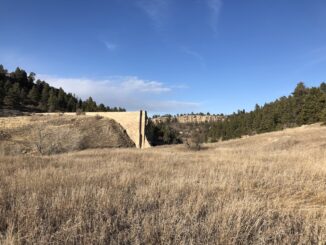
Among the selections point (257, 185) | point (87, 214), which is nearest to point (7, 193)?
point (87, 214)

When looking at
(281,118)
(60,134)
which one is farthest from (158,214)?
(281,118)

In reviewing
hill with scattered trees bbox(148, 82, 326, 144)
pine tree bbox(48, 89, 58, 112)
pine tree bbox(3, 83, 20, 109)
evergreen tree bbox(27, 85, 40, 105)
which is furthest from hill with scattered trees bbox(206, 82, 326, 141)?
pine tree bbox(3, 83, 20, 109)

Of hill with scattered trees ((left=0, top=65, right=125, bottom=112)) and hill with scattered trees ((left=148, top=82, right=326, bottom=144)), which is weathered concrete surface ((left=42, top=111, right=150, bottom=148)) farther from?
hill with scattered trees ((left=0, top=65, right=125, bottom=112))

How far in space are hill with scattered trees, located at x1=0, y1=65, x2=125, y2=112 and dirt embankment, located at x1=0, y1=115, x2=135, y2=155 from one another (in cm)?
1730

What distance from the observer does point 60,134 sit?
33125 mm

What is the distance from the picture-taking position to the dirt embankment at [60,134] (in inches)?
1236

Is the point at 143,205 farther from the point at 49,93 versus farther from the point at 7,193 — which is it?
the point at 49,93

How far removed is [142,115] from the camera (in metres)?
39.9

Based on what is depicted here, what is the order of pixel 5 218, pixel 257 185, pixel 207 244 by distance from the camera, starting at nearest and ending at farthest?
1. pixel 207 244
2. pixel 5 218
3. pixel 257 185

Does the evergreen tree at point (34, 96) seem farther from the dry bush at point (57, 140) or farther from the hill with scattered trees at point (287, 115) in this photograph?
the hill with scattered trees at point (287, 115)

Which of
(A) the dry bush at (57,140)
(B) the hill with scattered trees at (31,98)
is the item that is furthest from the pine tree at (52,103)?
(A) the dry bush at (57,140)

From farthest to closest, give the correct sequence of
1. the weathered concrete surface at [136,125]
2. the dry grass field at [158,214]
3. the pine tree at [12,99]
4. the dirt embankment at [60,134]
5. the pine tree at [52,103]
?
the pine tree at [52,103] → the pine tree at [12,99] → the weathered concrete surface at [136,125] → the dirt embankment at [60,134] → the dry grass field at [158,214]

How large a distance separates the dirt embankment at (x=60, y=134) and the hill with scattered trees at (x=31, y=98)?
1730 cm

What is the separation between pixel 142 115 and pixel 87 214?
36106mm
